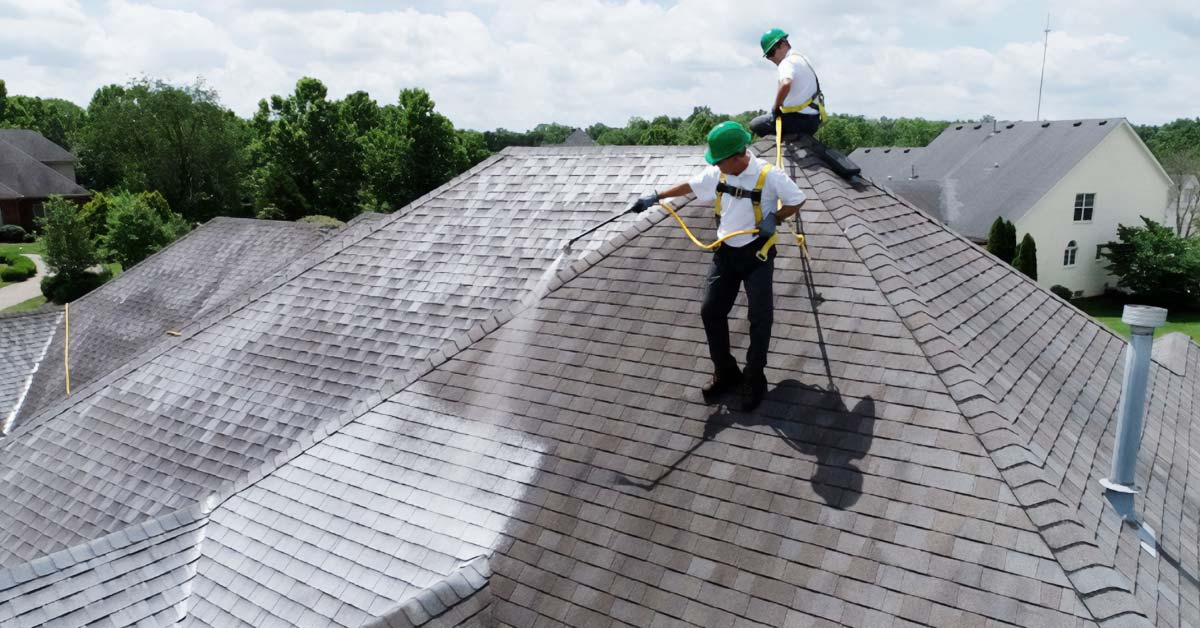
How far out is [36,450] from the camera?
11609 mm

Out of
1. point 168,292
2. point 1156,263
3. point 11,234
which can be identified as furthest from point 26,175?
point 1156,263

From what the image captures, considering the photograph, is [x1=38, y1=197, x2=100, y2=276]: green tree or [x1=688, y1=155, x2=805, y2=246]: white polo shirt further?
[x1=38, y1=197, x2=100, y2=276]: green tree

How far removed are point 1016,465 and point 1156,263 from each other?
4162 centimetres

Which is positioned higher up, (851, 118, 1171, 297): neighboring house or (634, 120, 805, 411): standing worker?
(634, 120, 805, 411): standing worker

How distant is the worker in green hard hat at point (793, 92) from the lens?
8.91 m

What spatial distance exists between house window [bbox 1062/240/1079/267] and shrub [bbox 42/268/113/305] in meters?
51.2

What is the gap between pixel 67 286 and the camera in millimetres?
41375

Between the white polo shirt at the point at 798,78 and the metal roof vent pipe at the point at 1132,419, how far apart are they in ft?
13.6

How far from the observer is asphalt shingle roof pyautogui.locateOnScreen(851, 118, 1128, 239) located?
40.2 metres

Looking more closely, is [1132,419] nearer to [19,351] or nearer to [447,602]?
[447,602]

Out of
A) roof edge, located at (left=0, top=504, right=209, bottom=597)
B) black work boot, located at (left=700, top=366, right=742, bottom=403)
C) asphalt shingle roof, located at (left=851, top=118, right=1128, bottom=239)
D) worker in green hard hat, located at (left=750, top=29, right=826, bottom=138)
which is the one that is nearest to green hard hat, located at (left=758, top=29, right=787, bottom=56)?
worker in green hard hat, located at (left=750, top=29, right=826, bottom=138)

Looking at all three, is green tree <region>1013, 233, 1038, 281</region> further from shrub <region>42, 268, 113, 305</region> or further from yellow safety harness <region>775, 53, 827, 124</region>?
shrub <region>42, 268, 113, 305</region>

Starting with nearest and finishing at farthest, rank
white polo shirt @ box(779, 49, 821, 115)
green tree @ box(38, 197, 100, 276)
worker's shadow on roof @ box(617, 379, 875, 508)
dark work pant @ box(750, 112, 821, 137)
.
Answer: worker's shadow on roof @ box(617, 379, 875, 508)
white polo shirt @ box(779, 49, 821, 115)
dark work pant @ box(750, 112, 821, 137)
green tree @ box(38, 197, 100, 276)

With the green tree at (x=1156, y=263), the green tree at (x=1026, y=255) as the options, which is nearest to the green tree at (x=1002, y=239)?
the green tree at (x=1026, y=255)
